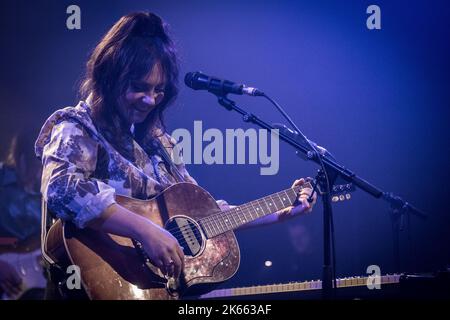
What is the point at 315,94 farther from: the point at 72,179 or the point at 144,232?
the point at 72,179

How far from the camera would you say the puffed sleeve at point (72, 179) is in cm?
217

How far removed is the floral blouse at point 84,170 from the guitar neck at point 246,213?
11.7 inches

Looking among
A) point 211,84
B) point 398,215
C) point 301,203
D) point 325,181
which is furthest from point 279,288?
point 211,84

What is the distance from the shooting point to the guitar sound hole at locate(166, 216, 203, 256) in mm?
2410

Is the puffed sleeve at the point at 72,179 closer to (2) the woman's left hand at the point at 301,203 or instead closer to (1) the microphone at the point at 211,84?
(1) the microphone at the point at 211,84

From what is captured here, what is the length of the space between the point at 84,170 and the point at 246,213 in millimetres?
850

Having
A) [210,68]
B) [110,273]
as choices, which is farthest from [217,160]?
[110,273]

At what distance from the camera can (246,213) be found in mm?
2684

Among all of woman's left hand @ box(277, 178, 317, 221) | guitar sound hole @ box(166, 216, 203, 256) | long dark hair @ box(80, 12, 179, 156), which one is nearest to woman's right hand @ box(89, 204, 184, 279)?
guitar sound hole @ box(166, 216, 203, 256)

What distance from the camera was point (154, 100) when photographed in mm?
2662

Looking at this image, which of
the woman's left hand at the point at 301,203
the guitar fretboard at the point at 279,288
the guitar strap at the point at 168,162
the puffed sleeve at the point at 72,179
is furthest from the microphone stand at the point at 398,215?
the puffed sleeve at the point at 72,179

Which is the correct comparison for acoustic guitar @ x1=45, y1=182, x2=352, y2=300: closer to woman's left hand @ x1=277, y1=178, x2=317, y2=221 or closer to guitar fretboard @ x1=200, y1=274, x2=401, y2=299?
woman's left hand @ x1=277, y1=178, x2=317, y2=221
